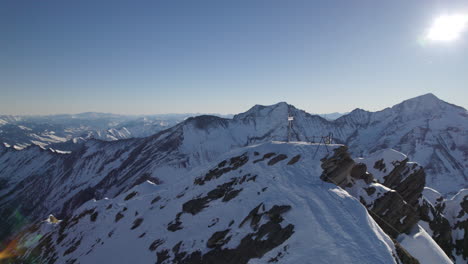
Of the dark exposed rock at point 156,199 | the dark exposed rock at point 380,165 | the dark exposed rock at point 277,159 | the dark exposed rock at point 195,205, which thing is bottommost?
the dark exposed rock at point 156,199

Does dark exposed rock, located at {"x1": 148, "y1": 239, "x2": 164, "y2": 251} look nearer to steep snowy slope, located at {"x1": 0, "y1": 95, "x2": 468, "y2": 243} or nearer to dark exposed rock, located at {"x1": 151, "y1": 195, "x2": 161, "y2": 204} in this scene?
dark exposed rock, located at {"x1": 151, "y1": 195, "x2": 161, "y2": 204}

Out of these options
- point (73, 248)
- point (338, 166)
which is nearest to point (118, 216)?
point (73, 248)

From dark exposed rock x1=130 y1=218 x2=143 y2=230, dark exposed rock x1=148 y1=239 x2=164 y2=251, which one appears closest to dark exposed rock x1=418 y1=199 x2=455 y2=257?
dark exposed rock x1=148 y1=239 x2=164 y2=251

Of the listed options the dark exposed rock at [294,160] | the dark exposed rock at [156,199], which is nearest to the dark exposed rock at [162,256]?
the dark exposed rock at [156,199]

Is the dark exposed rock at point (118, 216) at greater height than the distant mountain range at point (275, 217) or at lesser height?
lesser

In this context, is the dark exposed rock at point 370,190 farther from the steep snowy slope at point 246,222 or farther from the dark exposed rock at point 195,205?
the dark exposed rock at point 195,205

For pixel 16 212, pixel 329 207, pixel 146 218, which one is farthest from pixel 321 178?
pixel 16 212

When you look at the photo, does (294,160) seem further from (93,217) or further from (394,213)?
(93,217)

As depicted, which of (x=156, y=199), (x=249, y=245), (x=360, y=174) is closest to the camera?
(x=249, y=245)
